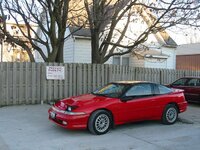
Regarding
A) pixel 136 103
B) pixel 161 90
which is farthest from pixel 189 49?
pixel 136 103

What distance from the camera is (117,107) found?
28.1 ft

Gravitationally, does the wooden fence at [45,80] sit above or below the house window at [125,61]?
below

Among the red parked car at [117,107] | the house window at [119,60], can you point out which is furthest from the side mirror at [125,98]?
the house window at [119,60]

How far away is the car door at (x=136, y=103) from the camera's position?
877 cm

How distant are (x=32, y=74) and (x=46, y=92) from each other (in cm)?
99

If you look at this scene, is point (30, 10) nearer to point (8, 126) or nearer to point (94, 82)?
point (94, 82)

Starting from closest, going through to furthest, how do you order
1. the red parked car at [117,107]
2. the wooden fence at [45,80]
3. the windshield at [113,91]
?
the red parked car at [117,107], the windshield at [113,91], the wooden fence at [45,80]

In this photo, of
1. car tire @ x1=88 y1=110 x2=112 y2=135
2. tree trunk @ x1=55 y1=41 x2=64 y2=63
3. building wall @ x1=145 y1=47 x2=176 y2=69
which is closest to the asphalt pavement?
car tire @ x1=88 y1=110 x2=112 y2=135

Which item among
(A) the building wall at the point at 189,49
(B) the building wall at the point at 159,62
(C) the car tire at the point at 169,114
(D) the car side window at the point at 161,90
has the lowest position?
(C) the car tire at the point at 169,114

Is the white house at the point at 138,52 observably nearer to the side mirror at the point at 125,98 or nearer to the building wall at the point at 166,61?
the building wall at the point at 166,61

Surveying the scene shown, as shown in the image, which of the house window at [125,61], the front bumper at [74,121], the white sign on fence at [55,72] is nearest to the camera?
the front bumper at [74,121]

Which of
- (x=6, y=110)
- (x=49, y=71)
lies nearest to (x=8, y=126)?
(x=6, y=110)

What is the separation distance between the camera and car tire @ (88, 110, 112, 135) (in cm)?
812

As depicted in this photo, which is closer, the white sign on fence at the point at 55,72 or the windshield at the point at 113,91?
the windshield at the point at 113,91
